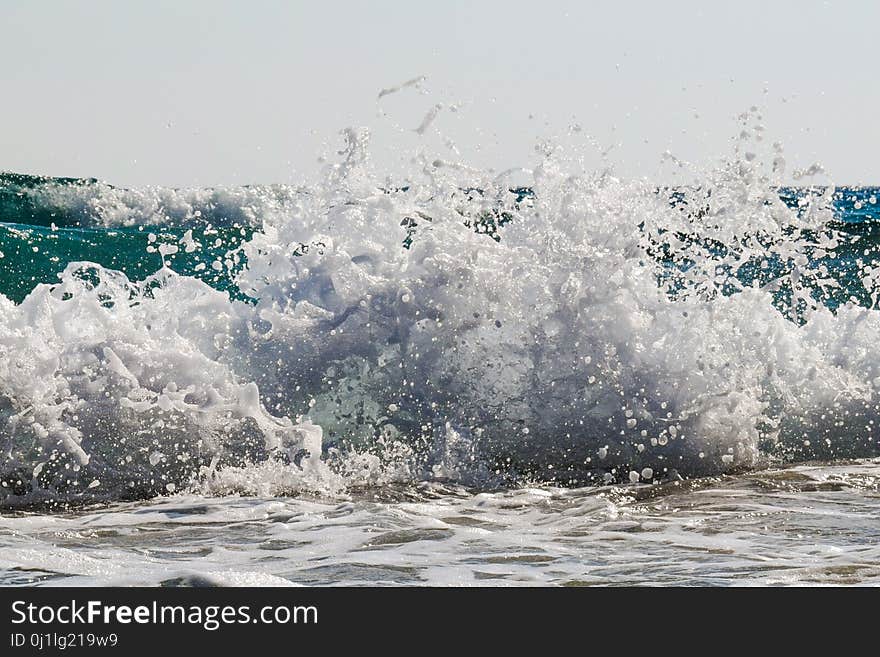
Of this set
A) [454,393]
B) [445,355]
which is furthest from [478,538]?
[445,355]

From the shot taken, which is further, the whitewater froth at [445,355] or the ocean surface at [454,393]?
the whitewater froth at [445,355]

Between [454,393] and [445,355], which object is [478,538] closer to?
[454,393]

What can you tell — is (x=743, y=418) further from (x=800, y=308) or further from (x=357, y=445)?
(x=800, y=308)

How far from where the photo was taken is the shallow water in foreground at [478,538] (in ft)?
11.3

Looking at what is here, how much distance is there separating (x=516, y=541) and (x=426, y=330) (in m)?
2.22

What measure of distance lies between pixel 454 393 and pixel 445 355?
225 mm

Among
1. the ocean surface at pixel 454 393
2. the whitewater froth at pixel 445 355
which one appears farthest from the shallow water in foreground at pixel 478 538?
the whitewater froth at pixel 445 355

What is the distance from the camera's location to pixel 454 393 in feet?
19.2

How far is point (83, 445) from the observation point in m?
5.14

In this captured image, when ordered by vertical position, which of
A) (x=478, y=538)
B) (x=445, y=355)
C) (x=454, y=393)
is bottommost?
(x=478, y=538)

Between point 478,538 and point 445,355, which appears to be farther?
point 445,355

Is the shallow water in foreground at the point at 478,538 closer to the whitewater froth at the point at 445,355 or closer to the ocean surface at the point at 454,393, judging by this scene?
the ocean surface at the point at 454,393

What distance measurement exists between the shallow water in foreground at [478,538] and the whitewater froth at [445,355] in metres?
0.46
